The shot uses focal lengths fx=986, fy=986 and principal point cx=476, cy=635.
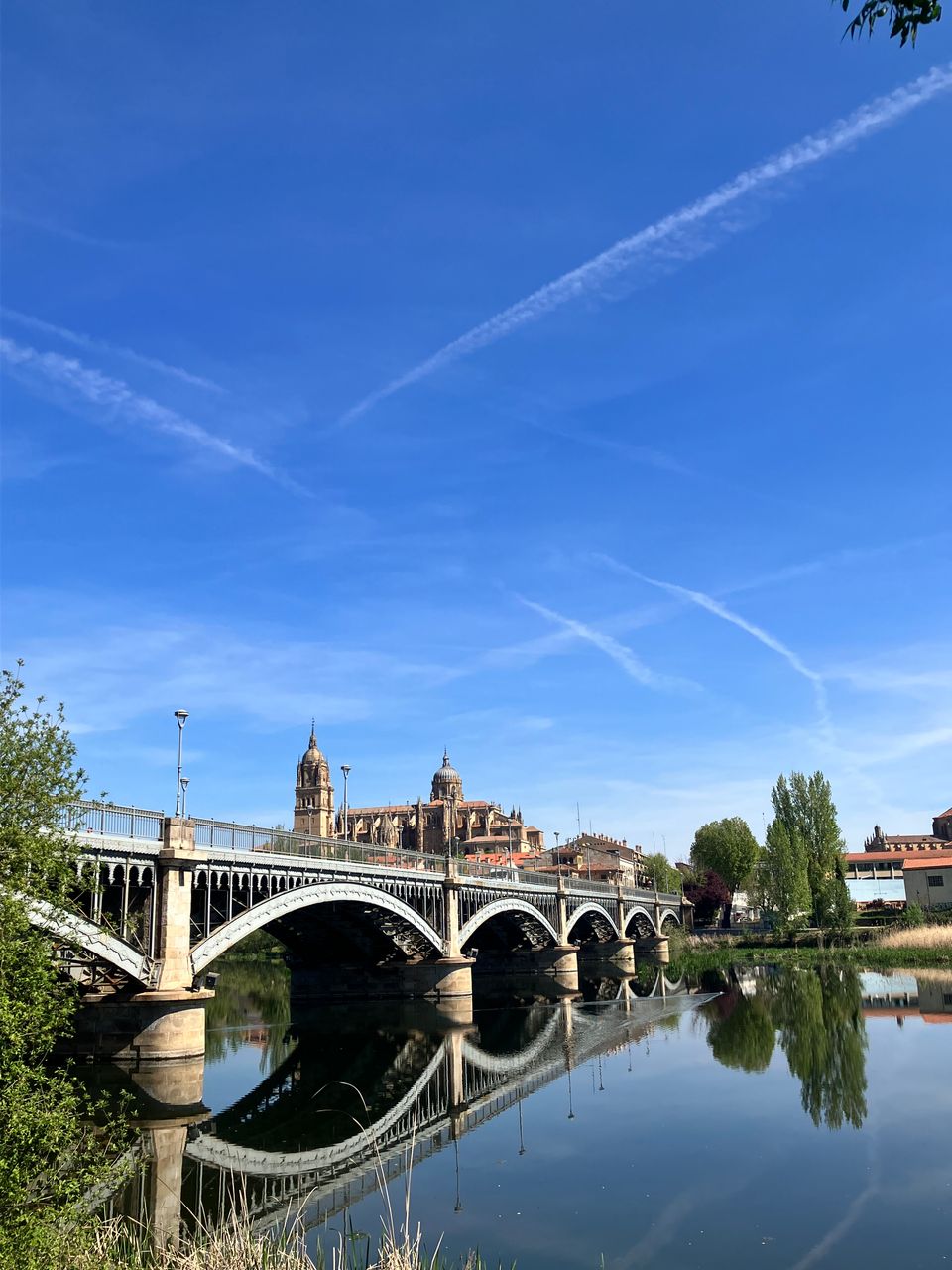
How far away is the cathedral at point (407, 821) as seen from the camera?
15675 cm

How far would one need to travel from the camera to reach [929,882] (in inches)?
3976

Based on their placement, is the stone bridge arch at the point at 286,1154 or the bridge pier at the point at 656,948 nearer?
the stone bridge arch at the point at 286,1154

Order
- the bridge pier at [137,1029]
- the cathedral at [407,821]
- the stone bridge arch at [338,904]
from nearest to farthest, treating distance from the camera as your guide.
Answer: the bridge pier at [137,1029] < the stone bridge arch at [338,904] < the cathedral at [407,821]

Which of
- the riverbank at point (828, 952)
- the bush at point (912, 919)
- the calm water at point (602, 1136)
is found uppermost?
the bush at point (912, 919)

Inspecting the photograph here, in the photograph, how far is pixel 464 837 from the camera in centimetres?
15988

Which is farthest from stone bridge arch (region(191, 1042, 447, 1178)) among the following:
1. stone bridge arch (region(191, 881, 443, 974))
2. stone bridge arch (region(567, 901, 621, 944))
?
stone bridge arch (region(567, 901, 621, 944))

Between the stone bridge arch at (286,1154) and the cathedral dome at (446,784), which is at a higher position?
the cathedral dome at (446,784)

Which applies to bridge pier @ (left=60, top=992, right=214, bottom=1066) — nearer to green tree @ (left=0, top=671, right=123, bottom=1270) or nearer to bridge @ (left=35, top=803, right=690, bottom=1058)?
bridge @ (left=35, top=803, right=690, bottom=1058)

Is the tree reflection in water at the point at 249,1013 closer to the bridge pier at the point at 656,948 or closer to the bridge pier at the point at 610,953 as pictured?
the bridge pier at the point at 610,953

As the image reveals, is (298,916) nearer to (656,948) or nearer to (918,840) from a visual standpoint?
(656,948)

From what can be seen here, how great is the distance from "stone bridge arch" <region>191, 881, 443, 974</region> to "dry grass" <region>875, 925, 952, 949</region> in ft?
131

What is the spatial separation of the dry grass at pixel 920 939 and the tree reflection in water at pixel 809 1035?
34.6 ft

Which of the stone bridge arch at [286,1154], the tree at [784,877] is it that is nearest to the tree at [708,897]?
the tree at [784,877]

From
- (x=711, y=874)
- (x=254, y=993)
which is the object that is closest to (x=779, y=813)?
(x=711, y=874)
